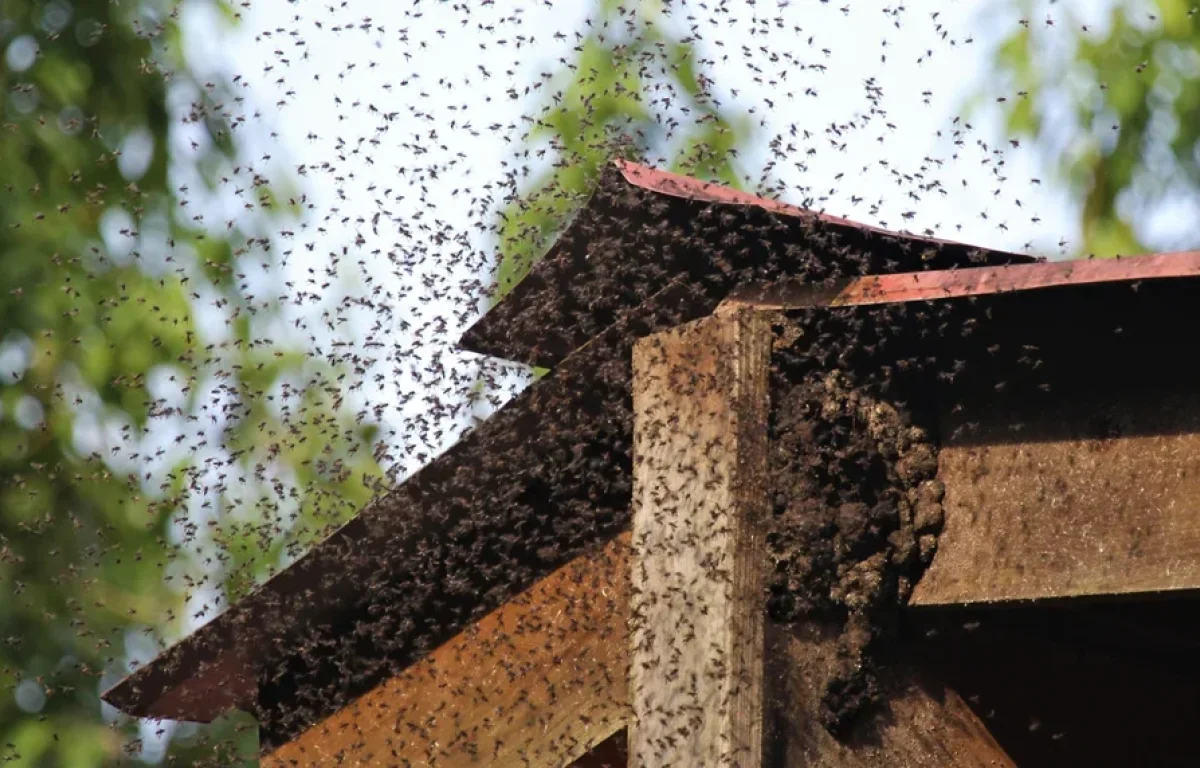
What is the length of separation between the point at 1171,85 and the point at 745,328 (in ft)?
34.8

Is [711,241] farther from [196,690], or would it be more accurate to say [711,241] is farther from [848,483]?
[196,690]

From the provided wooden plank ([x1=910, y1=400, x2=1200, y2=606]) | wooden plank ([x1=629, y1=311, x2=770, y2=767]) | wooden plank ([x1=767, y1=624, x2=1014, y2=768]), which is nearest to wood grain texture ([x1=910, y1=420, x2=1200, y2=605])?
wooden plank ([x1=910, y1=400, x2=1200, y2=606])

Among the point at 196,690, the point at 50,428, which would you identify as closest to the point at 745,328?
the point at 196,690

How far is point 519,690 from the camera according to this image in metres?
3.61

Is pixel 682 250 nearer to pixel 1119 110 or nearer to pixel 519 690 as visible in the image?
pixel 519 690

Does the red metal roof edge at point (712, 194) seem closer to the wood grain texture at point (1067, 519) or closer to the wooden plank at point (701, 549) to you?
the wooden plank at point (701, 549)

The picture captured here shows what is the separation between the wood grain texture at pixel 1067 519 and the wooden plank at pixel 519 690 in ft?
2.77

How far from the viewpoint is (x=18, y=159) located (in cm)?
1167

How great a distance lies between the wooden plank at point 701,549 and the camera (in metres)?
2.80

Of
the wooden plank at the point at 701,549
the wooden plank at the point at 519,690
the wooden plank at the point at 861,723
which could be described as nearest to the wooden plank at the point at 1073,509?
the wooden plank at the point at 861,723

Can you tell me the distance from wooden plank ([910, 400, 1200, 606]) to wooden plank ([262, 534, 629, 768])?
2.79 feet

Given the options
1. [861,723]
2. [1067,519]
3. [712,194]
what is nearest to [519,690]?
[861,723]

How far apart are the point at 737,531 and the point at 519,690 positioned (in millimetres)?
1024

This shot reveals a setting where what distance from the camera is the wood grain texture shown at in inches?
99.6
